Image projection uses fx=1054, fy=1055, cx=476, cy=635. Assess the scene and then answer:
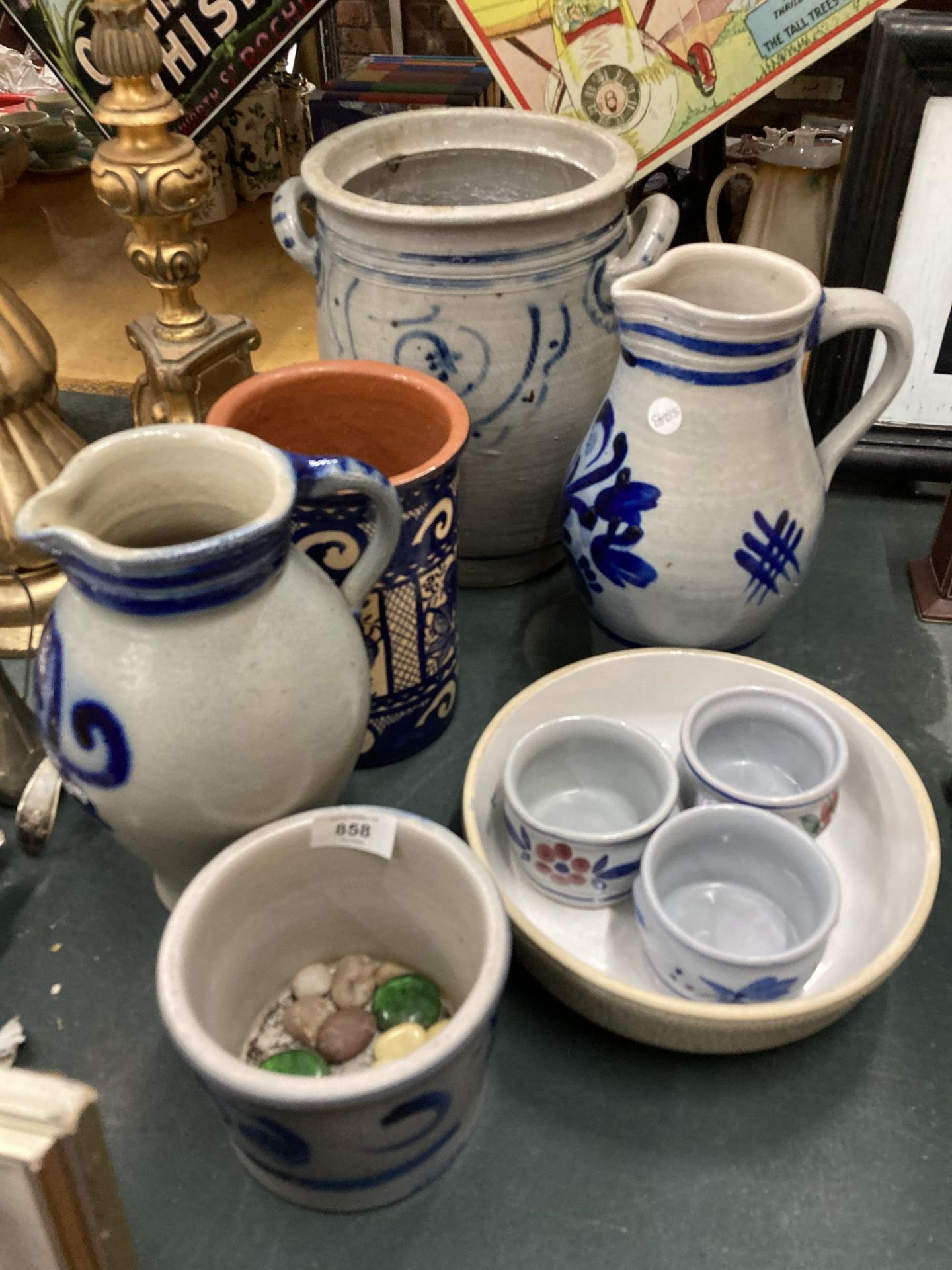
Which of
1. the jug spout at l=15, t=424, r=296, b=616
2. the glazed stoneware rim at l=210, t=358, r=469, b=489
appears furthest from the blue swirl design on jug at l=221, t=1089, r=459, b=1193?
the glazed stoneware rim at l=210, t=358, r=469, b=489

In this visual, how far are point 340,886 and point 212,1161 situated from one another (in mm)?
165

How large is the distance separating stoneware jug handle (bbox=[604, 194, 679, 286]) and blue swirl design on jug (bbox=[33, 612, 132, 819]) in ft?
1.67

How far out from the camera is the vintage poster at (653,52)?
2.98 ft

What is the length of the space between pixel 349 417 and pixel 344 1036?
1.43ft

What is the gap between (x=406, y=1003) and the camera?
0.61 m

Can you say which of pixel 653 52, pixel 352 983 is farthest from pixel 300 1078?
pixel 653 52

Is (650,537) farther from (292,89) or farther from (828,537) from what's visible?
(292,89)

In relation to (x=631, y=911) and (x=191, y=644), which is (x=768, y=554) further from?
(x=191, y=644)

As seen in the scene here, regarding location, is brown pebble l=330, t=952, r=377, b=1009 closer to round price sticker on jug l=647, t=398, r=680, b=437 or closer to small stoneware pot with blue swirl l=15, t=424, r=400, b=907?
small stoneware pot with blue swirl l=15, t=424, r=400, b=907

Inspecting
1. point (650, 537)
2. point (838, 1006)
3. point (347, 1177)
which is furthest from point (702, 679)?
point (347, 1177)

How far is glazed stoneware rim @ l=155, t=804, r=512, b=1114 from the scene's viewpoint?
45 cm

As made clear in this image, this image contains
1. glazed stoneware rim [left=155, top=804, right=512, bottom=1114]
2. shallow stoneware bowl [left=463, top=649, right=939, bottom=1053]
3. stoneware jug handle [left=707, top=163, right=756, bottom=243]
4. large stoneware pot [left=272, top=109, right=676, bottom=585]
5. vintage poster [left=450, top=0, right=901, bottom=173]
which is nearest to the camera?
glazed stoneware rim [left=155, top=804, right=512, bottom=1114]

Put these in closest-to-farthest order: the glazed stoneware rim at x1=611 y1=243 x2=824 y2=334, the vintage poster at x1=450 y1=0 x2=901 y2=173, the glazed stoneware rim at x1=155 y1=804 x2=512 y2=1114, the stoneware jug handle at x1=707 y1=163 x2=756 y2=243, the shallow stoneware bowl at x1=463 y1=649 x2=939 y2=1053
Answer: the glazed stoneware rim at x1=155 y1=804 x2=512 y2=1114
the shallow stoneware bowl at x1=463 y1=649 x2=939 y2=1053
the glazed stoneware rim at x1=611 y1=243 x2=824 y2=334
the vintage poster at x1=450 y1=0 x2=901 y2=173
the stoneware jug handle at x1=707 y1=163 x2=756 y2=243

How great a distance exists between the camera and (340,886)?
61 cm
